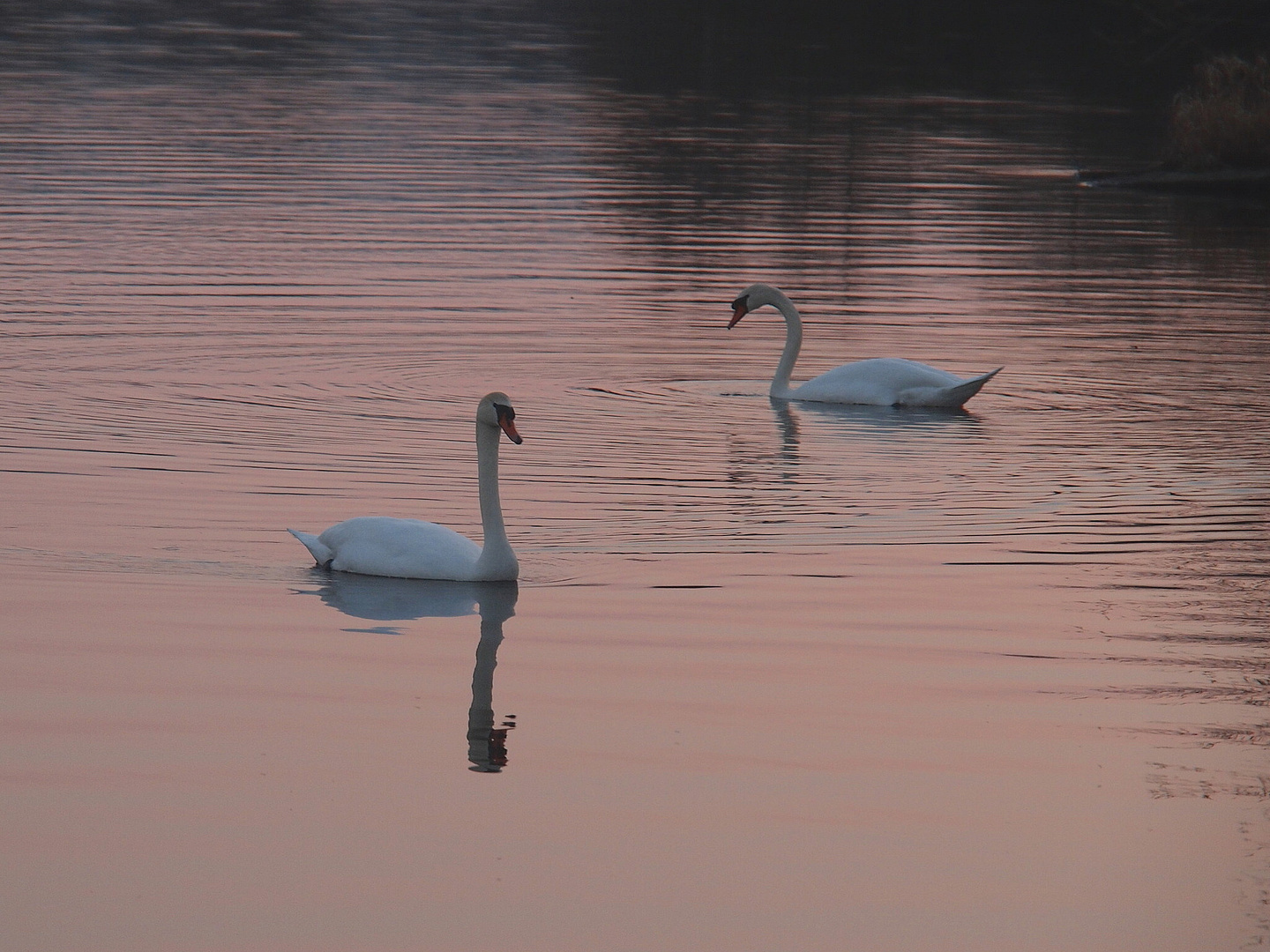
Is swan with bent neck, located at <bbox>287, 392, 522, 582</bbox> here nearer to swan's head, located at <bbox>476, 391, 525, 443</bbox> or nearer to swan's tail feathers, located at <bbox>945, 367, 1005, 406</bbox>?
swan's head, located at <bbox>476, 391, 525, 443</bbox>

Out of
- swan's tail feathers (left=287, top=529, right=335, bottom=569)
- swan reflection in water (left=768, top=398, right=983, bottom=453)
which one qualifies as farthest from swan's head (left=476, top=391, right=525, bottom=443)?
swan reflection in water (left=768, top=398, right=983, bottom=453)

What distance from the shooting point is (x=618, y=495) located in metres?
12.8

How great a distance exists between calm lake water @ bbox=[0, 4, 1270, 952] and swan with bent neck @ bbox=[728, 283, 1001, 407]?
0.18 m

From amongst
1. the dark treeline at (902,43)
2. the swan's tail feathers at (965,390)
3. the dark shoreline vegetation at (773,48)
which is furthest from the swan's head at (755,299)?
the dark treeline at (902,43)

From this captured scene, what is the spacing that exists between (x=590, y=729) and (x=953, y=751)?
4.19 feet

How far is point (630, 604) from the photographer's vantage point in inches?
Answer: 402

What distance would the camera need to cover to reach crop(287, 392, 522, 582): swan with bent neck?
1058 cm

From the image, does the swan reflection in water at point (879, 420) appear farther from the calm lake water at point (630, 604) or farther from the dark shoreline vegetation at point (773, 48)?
the dark shoreline vegetation at point (773, 48)

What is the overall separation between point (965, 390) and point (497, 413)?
6004 mm

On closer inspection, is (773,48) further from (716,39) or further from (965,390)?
(965,390)

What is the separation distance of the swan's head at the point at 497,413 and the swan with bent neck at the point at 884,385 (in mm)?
5658

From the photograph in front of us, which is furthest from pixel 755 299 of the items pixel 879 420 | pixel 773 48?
pixel 773 48

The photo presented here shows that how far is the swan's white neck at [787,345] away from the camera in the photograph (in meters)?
17.1

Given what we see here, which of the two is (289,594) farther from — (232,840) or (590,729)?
(232,840)
